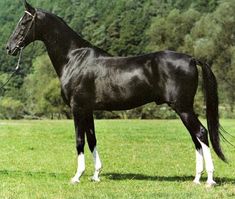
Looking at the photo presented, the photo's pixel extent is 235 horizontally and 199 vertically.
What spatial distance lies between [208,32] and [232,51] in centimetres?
567

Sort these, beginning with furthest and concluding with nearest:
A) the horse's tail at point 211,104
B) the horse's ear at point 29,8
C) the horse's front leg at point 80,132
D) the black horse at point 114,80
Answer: the horse's ear at point 29,8, the horse's front leg at point 80,132, the horse's tail at point 211,104, the black horse at point 114,80

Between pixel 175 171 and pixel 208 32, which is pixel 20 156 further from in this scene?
pixel 208 32

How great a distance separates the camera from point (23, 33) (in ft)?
34.8

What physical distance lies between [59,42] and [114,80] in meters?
1.71

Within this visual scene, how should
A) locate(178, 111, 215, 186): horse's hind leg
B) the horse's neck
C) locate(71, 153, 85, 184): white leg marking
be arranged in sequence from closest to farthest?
locate(178, 111, 215, 186): horse's hind leg → locate(71, 153, 85, 184): white leg marking → the horse's neck

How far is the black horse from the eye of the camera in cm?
948

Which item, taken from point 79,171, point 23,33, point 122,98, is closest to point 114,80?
point 122,98

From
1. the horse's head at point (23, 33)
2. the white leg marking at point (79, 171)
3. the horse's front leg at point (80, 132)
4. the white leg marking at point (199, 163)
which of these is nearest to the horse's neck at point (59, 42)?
the horse's head at point (23, 33)

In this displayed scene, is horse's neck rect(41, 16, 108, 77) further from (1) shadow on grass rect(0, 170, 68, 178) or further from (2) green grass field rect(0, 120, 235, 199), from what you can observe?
(2) green grass field rect(0, 120, 235, 199)

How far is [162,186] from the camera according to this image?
9.32 meters

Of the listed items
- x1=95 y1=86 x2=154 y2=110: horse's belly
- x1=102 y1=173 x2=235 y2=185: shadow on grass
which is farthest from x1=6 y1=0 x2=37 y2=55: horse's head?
x1=102 y1=173 x2=235 y2=185: shadow on grass

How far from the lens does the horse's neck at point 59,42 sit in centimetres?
1065

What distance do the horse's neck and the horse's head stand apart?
0.33m

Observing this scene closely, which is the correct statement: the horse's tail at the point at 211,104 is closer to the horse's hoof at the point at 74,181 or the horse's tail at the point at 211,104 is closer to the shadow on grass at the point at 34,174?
Answer: the horse's hoof at the point at 74,181
